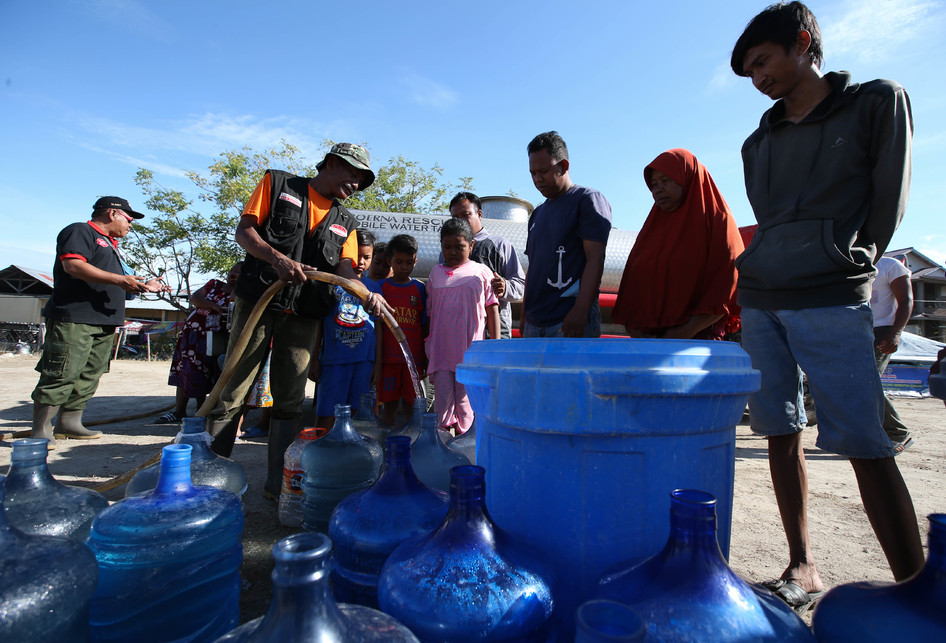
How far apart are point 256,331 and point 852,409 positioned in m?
2.47

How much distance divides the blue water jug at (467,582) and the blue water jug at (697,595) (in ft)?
0.51

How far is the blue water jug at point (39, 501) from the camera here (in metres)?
1.13

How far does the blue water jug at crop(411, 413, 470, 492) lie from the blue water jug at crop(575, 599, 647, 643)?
1.00 meters

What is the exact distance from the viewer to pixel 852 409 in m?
1.40

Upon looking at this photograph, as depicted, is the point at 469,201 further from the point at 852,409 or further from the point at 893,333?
the point at 893,333

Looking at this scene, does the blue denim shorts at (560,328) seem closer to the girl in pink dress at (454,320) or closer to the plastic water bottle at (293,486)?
the girl in pink dress at (454,320)

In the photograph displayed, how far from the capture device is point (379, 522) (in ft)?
3.83

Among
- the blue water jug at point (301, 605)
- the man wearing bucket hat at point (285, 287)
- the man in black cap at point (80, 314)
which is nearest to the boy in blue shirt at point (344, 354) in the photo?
the man wearing bucket hat at point (285, 287)

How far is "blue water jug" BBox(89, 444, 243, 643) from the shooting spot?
0.98 metres

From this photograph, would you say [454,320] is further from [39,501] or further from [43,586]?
[43,586]

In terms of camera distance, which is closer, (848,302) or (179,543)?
(179,543)

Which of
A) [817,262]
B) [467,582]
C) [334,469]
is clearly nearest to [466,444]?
[334,469]

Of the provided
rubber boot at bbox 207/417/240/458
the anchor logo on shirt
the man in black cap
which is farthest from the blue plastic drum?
the man in black cap

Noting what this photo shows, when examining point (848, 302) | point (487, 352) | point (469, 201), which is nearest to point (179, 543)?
point (487, 352)
